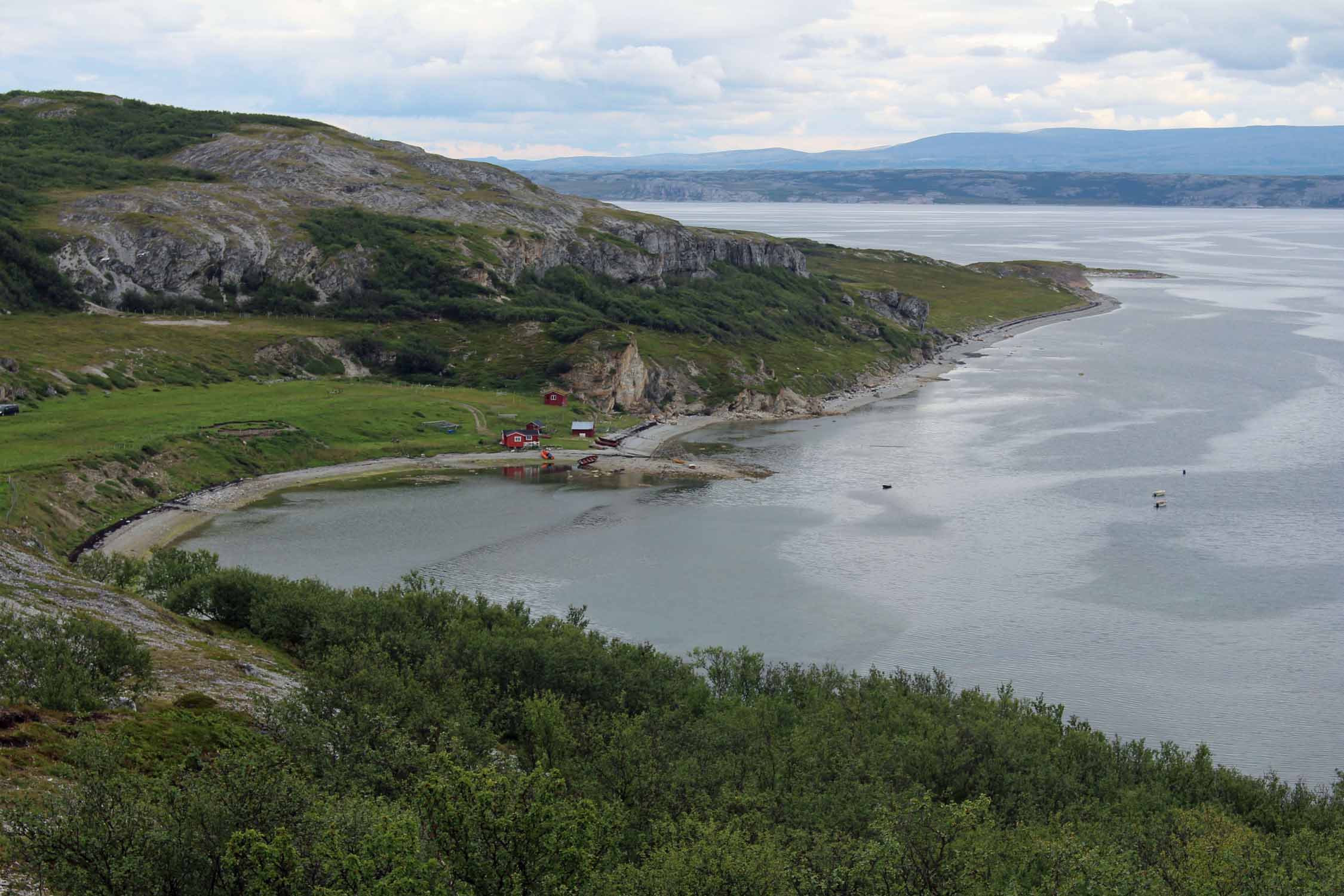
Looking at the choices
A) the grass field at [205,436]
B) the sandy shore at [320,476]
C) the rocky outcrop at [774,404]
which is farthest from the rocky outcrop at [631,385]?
the sandy shore at [320,476]

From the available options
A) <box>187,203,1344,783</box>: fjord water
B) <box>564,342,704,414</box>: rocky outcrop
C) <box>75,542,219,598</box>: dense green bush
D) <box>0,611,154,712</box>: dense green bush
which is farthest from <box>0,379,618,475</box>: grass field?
<box>0,611,154,712</box>: dense green bush

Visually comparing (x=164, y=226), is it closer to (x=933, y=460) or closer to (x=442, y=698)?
(x=933, y=460)

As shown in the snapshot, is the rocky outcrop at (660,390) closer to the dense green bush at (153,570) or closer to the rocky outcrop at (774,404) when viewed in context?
the rocky outcrop at (774,404)

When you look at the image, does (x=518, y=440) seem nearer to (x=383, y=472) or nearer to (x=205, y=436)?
(x=383, y=472)

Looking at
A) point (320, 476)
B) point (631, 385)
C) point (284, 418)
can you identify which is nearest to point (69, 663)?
point (320, 476)

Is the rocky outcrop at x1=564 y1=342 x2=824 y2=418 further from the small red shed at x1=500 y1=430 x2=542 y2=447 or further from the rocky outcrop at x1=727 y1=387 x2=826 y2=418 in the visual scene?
the small red shed at x1=500 y1=430 x2=542 y2=447

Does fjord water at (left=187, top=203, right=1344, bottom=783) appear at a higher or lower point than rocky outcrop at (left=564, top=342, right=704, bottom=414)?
lower
